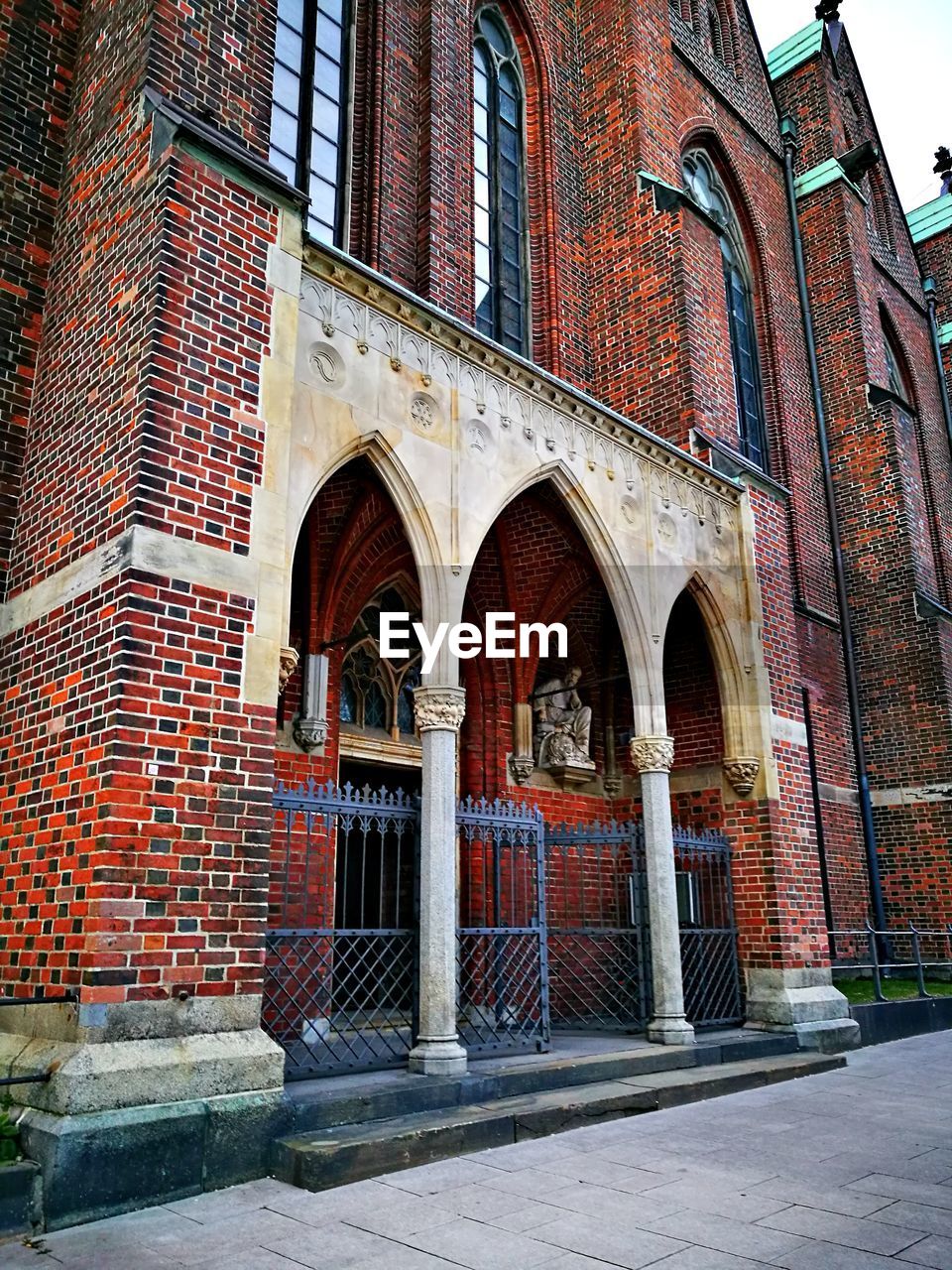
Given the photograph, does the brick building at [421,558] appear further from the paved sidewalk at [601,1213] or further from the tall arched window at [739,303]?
the paved sidewalk at [601,1213]

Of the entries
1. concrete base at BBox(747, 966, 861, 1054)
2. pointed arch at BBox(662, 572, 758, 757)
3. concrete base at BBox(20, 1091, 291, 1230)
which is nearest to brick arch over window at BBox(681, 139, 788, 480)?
pointed arch at BBox(662, 572, 758, 757)

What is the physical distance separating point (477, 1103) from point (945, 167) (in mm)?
27627

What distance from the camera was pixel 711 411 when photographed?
11.6 meters

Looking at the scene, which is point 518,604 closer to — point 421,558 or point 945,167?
point 421,558

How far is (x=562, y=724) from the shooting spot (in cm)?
1133

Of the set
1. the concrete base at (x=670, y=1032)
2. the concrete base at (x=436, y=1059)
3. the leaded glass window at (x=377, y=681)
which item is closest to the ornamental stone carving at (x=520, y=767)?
the leaded glass window at (x=377, y=681)

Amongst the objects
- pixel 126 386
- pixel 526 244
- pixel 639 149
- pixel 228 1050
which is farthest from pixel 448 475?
pixel 639 149

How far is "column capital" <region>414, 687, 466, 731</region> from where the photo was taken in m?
6.99

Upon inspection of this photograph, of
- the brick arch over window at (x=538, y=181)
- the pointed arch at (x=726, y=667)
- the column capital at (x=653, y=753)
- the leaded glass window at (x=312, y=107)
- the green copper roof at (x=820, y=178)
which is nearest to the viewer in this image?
the column capital at (x=653, y=753)

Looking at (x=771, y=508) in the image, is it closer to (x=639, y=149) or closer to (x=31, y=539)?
(x=639, y=149)

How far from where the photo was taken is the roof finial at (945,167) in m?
25.8

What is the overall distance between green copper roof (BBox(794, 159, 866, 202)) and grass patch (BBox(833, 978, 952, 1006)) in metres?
14.0

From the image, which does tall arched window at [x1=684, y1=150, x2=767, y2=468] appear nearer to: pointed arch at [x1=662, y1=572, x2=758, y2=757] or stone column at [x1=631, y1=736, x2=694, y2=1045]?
pointed arch at [x1=662, y1=572, x2=758, y2=757]

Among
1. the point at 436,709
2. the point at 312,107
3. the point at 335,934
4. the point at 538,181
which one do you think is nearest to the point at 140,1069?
the point at 335,934
